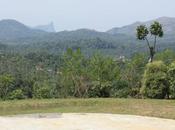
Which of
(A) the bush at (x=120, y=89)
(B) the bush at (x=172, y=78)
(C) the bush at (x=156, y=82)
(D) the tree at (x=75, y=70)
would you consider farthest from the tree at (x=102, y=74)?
(B) the bush at (x=172, y=78)

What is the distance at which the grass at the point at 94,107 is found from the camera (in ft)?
64.4

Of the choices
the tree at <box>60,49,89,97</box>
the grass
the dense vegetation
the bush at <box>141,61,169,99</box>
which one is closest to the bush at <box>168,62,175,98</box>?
the dense vegetation

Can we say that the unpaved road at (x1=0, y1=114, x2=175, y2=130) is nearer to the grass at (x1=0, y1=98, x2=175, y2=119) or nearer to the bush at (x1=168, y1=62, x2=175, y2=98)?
the grass at (x1=0, y1=98, x2=175, y2=119)

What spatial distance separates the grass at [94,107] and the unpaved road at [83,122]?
2201 mm

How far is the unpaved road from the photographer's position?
14724mm

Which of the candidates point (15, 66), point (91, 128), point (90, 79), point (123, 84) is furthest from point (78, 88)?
point (15, 66)

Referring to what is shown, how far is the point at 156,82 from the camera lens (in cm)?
3133

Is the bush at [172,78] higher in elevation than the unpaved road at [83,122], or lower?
lower

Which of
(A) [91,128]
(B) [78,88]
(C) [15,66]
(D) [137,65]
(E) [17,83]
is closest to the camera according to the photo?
(A) [91,128]

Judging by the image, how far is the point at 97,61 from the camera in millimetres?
44156

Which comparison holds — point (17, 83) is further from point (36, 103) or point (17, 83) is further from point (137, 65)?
point (36, 103)

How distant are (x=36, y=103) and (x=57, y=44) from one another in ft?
571

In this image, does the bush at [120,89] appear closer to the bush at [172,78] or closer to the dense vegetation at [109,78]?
the dense vegetation at [109,78]

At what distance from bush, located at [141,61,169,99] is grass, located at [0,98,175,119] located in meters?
8.17
